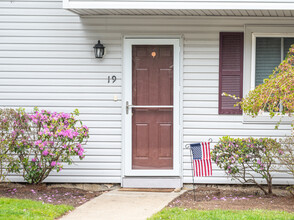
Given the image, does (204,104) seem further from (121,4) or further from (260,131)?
(121,4)

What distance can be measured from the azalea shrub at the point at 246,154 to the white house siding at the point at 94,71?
611mm

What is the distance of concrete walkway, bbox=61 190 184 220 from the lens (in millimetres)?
6438

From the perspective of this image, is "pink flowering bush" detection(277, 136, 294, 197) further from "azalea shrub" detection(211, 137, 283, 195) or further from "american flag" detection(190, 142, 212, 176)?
"american flag" detection(190, 142, 212, 176)

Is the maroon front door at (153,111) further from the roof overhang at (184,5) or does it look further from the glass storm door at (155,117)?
the roof overhang at (184,5)

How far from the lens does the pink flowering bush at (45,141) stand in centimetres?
766

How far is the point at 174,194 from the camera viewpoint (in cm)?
784

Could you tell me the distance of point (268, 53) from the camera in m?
8.34

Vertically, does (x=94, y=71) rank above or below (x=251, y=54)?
below

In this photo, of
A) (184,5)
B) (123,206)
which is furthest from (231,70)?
(123,206)

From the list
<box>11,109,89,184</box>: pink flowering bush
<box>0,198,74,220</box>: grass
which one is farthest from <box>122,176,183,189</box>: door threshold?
<box>0,198,74,220</box>: grass

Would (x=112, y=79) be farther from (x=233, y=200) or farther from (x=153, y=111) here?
(x=233, y=200)

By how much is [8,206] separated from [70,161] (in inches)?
61.4

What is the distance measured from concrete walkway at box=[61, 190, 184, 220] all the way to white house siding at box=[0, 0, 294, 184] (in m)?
0.68

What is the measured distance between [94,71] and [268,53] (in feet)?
9.50
